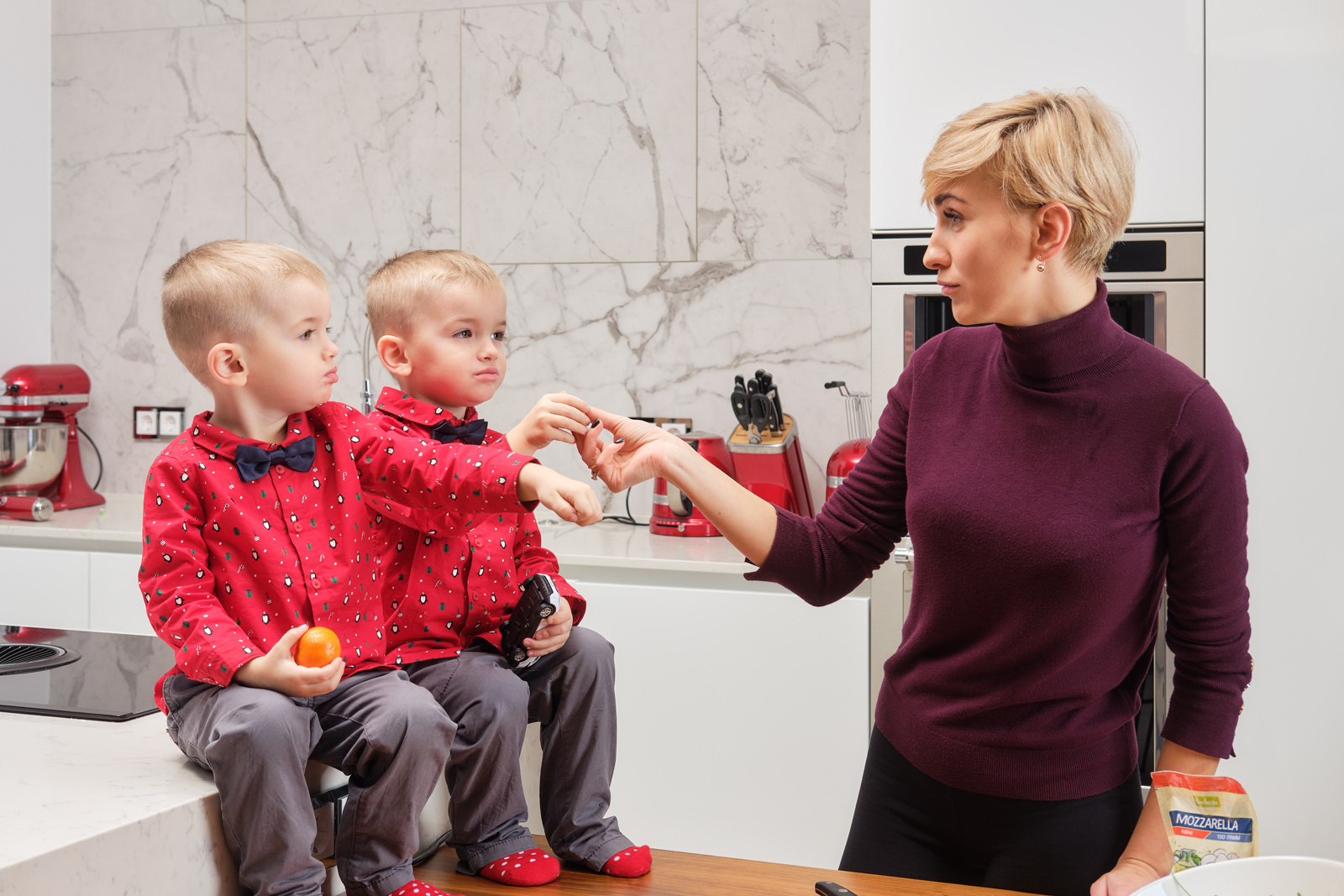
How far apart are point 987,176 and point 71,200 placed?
3057 mm

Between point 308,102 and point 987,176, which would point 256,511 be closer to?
point 987,176

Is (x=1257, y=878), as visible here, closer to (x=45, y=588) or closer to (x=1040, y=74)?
(x=1040, y=74)

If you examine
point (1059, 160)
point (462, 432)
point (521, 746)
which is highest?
point (1059, 160)

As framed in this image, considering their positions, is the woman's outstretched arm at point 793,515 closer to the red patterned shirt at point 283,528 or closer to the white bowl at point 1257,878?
the red patterned shirt at point 283,528

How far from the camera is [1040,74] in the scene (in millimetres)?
2016

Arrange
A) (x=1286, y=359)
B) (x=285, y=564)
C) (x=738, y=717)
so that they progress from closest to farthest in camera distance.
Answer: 1. (x=285, y=564)
2. (x=1286, y=359)
3. (x=738, y=717)

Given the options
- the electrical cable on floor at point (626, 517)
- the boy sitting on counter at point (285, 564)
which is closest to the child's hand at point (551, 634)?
the boy sitting on counter at point (285, 564)

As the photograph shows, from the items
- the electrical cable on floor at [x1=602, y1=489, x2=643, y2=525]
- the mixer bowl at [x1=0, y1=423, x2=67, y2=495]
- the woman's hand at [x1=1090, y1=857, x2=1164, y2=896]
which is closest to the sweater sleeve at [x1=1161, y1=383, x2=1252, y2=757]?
the woman's hand at [x1=1090, y1=857, x2=1164, y2=896]

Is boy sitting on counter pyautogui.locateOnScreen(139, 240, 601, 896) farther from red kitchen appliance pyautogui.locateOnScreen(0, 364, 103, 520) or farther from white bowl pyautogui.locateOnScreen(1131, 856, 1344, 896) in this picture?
red kitchen appliance pyautogui.locateOnScreen(0, 364, 103, 520)

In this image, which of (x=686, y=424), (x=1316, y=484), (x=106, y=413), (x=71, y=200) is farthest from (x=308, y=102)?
(x=1316, y=484)

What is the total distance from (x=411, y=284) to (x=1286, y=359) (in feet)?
5.19

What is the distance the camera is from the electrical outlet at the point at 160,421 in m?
3.15

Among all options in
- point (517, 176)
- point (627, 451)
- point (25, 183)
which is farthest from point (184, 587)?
point (25, 183)

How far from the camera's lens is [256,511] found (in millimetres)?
1008
